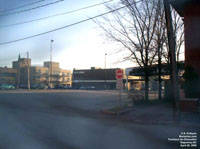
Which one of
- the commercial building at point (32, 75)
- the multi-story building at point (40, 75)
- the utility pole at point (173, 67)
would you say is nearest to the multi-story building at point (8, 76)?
the commercial building at point (32, 75)

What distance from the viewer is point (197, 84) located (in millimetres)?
17156

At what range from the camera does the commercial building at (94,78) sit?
264 feet

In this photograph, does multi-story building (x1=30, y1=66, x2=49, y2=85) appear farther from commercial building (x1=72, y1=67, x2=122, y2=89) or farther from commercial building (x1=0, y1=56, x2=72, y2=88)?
commercial building (x1=72, y1=67, x2=122, y2=89)

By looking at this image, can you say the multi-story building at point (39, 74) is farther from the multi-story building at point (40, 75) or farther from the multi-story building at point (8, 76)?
the multi-story building at point (8, 76)

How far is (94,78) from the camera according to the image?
83625mm

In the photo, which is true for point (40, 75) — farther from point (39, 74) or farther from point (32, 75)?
point (32, 75)

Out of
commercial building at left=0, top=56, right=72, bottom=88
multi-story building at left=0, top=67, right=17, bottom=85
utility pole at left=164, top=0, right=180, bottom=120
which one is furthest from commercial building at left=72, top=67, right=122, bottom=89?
utility pole at left=164, top=0, right=180, bottom=120

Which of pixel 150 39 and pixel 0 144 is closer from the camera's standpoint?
pixel 0 144

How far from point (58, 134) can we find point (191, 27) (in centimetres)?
1318

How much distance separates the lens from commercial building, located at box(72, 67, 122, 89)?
80375 millimetres

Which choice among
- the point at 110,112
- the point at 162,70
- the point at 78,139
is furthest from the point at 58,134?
the point at 162,70

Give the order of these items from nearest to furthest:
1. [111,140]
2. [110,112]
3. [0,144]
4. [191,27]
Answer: [0,144]
[111,140]
[110,112]
[191,27]

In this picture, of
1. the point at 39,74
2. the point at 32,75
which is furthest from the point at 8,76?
the point at 39,74

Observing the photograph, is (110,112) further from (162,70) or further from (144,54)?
(162,70)
